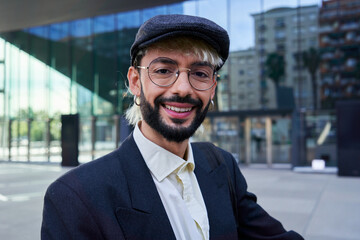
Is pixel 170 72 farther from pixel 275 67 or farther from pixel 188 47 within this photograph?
pixel 275 67

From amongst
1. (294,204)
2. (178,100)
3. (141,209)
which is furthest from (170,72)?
(294,204)

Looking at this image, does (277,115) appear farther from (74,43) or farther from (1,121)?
(1,121)

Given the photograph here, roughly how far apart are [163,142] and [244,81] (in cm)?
1414

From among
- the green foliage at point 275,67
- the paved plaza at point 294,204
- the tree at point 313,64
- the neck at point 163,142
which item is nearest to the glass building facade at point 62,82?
the green foliage at point 275,67

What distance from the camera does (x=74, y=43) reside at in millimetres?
18422

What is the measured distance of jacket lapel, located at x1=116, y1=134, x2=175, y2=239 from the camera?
1098 mm

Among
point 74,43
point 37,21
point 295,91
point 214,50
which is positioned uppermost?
point 74,43

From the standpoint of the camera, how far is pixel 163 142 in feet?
4.25

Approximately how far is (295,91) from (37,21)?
10488 millimetres

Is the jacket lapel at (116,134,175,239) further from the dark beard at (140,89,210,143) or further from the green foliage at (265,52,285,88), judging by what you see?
the green foliage at (265,52,285,88)

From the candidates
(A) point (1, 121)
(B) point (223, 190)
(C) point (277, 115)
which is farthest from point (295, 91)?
(A) point (1, 121)

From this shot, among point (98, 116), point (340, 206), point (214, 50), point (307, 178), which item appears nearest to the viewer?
point (214, 50)

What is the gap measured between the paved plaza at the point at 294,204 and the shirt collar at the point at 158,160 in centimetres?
396

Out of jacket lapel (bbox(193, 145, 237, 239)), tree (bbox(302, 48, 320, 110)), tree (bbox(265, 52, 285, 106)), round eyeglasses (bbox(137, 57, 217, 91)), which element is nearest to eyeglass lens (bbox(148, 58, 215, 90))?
round eyeglasses (bbox(137, 57, 217, 91))
